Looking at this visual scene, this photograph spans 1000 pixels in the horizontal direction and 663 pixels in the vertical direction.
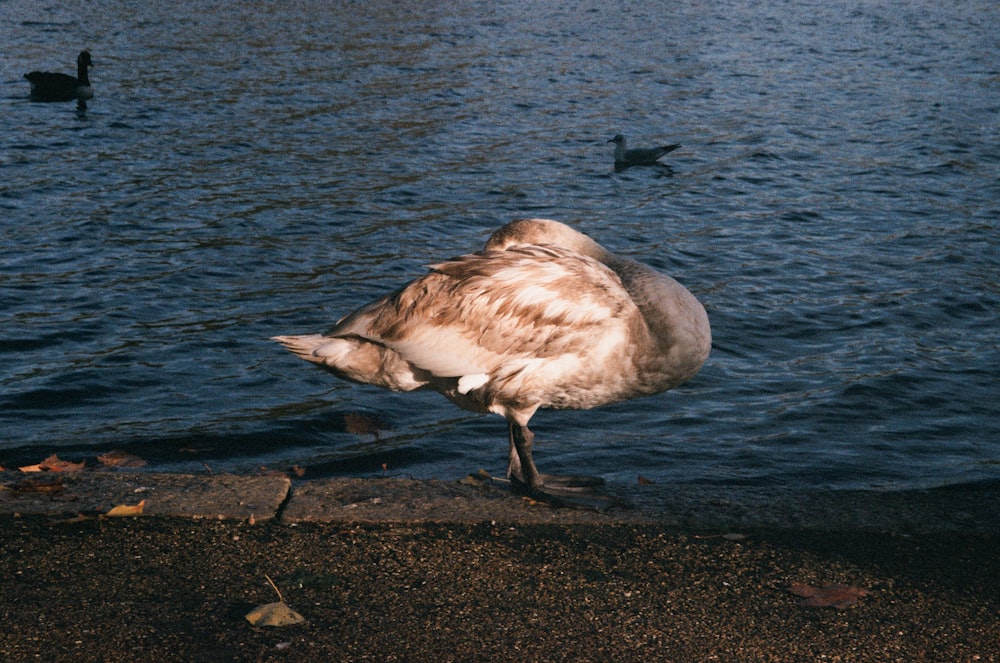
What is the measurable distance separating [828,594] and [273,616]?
76.2 inches

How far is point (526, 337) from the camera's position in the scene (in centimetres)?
531

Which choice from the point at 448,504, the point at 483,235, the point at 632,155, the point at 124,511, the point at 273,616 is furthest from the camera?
the point at 632,155

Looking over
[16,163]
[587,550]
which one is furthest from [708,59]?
[587,550]

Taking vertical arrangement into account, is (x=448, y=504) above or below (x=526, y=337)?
below

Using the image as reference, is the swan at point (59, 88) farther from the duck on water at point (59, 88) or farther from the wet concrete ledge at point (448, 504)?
the wet concrete ledge at point (448, 504)

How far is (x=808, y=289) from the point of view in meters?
11.4

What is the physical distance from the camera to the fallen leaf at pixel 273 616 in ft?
12.8

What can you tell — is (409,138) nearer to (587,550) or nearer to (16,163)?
(16,163)

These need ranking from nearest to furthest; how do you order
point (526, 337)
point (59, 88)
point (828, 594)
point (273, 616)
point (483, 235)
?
point (273, 616) → point (828, 594) → point (526, 337) → point (483, 235) → point (59, 88)

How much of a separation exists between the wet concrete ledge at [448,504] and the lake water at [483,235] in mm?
1885

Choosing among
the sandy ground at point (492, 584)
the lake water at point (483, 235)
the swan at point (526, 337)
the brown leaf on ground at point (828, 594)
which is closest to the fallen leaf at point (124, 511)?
the sandy ground at point (492, 584)

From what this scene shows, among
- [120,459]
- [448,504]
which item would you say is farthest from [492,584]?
[120,459]

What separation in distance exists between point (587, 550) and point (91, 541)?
1886 millimetres

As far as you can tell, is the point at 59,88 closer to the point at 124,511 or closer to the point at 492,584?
the point at 124,511
